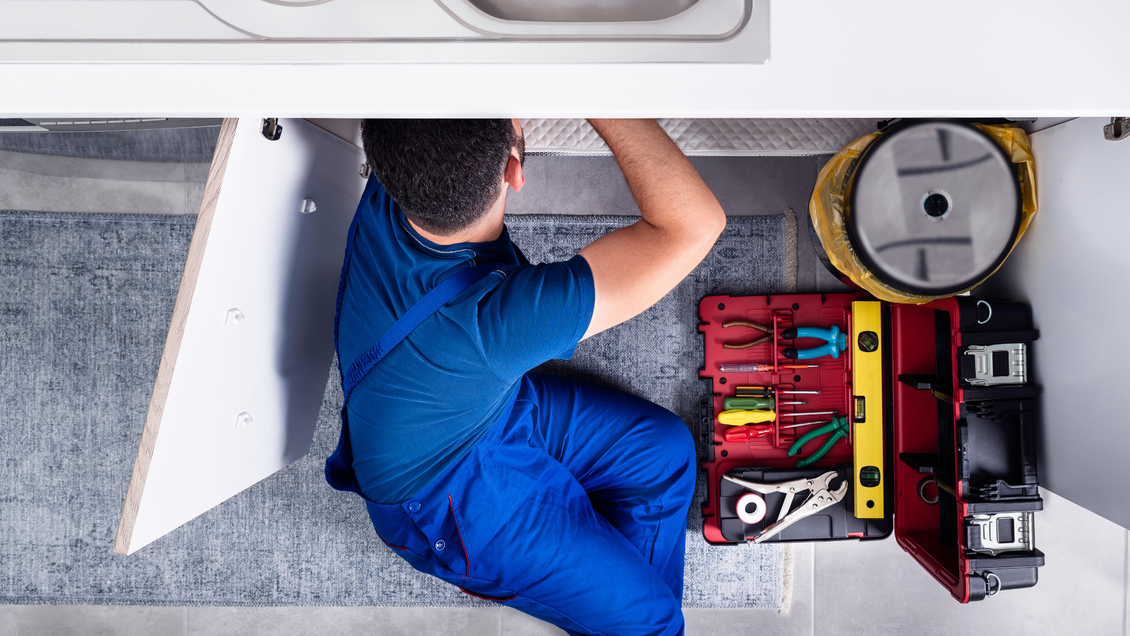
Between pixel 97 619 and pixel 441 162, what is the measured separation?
5.49 ft

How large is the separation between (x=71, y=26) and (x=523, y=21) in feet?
1.20

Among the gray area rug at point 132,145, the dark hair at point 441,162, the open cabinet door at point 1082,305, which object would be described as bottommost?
the open cabinet door at point 1082,305

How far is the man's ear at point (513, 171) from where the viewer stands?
0.82 metres

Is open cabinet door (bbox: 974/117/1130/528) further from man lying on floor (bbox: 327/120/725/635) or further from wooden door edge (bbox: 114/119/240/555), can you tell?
wooden door edge (bbox: 114/119/240/555)

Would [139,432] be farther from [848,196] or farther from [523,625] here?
[848,196]

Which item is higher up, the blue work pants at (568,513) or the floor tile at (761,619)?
the blue work pants at (568,513)

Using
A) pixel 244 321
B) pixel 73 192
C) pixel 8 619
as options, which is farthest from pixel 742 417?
pixel 8 619

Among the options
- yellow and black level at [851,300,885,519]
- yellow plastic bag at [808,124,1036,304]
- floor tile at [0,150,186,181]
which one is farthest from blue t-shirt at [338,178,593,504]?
floor tile at [0,150,186,181]

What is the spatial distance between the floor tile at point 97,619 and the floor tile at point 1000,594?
170 centimetres

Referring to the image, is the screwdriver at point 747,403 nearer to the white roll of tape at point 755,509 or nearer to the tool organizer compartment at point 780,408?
the tool organizer compartment at point 780,408

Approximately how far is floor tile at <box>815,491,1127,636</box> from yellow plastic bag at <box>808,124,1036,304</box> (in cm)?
78

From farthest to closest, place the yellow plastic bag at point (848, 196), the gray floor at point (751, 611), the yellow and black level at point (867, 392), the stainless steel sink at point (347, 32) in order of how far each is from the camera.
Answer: the gray floor at point (751, 611), the yellow and black level at point (867, 392), the yellow plastic bag at point (848, 196), the stainless steel sink at point (347, 32)

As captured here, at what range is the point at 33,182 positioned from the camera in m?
1.51

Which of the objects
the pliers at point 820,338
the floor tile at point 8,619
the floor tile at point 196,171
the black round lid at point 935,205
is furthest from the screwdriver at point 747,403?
the floor tile at point 8,619
